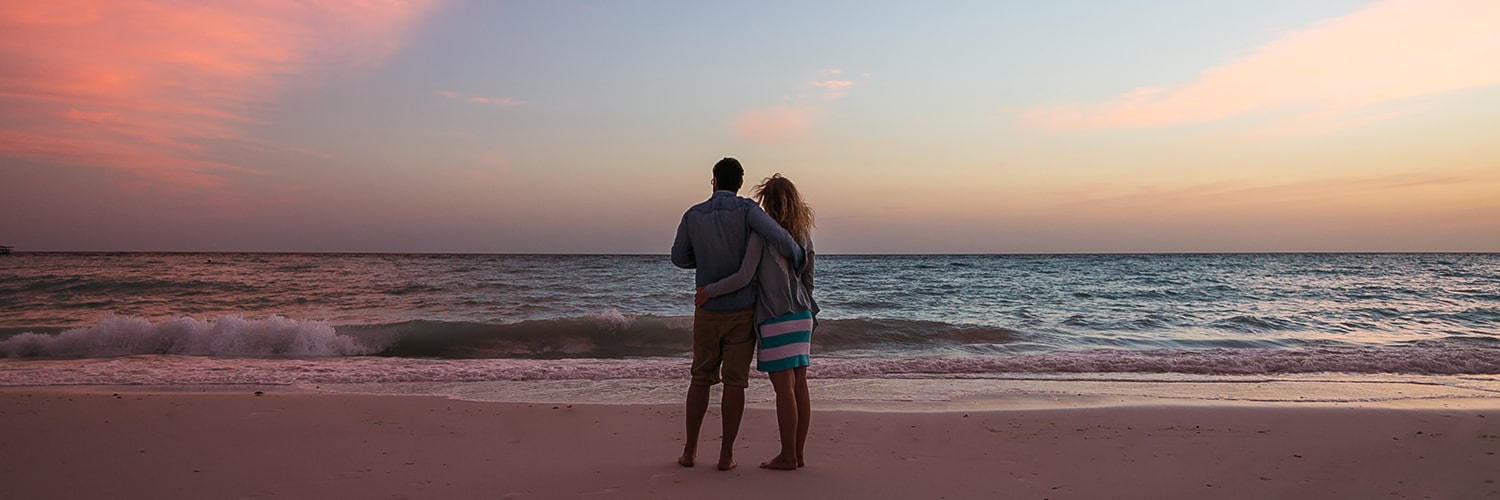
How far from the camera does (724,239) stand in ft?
12.5

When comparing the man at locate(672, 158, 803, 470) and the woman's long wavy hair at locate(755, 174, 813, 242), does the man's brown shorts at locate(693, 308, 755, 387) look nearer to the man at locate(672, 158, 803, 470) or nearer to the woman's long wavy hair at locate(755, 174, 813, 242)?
the man at locate(672, 158, 803, 470)

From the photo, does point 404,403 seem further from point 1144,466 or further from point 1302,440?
point 1302,440

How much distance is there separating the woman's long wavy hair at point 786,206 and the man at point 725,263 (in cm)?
13

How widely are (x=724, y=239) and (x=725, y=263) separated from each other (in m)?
0.11

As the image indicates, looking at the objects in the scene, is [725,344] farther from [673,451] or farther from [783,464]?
[673,451]

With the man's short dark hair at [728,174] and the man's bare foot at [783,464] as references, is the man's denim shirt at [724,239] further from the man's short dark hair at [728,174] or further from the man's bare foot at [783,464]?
the man's bare foot at [783,464]

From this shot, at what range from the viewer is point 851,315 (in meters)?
16.7

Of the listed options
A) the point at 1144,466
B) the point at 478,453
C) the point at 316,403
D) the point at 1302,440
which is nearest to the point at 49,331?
the point at 316,403

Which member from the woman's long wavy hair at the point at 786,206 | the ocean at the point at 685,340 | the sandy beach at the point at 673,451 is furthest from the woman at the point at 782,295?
the ocean at the point at 685,340

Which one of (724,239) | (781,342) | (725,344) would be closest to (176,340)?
(725,344)

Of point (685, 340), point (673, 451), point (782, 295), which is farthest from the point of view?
point (685, 340)

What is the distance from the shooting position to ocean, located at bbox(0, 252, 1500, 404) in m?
7.66

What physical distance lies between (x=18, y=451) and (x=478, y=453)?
2465mm

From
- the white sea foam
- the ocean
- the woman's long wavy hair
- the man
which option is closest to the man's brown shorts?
the man
